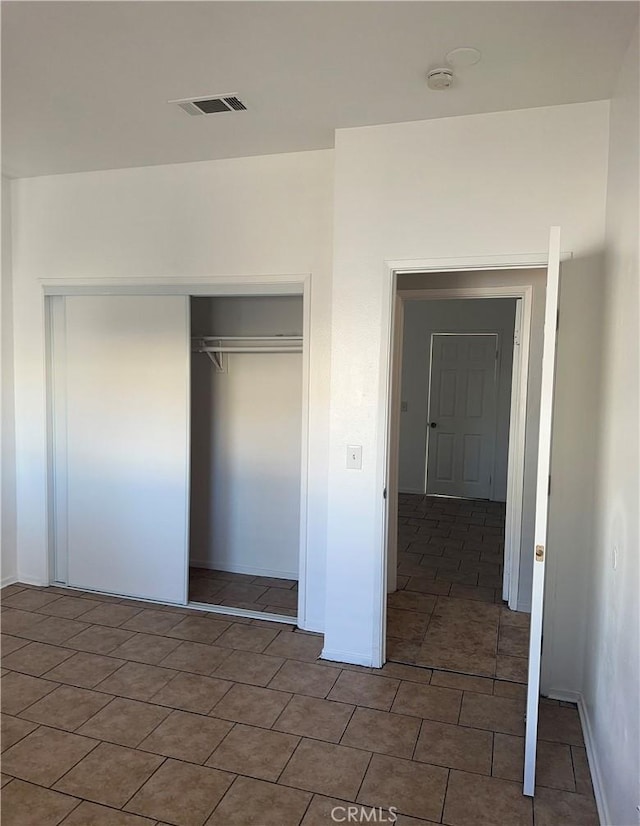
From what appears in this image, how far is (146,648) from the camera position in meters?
3.39

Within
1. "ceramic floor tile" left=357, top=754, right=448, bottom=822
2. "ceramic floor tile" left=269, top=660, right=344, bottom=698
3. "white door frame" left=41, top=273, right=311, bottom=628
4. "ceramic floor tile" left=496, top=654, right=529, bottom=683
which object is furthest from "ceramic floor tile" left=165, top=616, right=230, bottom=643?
"ceramic floor tile" left=496, top=654, right=529, bottom=683

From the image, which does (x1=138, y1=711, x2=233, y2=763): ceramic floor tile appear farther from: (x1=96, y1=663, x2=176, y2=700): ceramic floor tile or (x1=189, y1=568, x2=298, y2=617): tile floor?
(x1=189, y1=568, x2=298, y2=617): tile floor

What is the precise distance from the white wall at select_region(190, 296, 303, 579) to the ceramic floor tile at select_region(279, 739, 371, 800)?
6.54 feet

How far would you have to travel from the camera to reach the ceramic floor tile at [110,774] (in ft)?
7.32

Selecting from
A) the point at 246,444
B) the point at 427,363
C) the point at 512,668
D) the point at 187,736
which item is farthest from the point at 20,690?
the point at 427,363

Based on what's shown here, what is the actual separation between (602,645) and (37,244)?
4.16m

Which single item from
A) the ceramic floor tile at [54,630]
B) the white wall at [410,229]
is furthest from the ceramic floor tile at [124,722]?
the white wall at [410,229]

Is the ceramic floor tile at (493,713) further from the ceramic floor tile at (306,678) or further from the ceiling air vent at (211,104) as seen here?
the ceiling air vent at (211,104)

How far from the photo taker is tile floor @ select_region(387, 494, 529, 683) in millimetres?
3340

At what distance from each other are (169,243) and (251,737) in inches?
113

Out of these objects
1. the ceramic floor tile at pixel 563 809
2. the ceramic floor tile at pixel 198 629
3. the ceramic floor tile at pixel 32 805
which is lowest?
the ceramic floor tile at pixel 32 805

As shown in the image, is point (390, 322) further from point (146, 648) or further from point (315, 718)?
point (146, 648)

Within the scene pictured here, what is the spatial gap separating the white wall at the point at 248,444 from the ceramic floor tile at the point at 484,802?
2302 mm

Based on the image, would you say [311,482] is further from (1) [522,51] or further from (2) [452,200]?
(1) [522,51]
